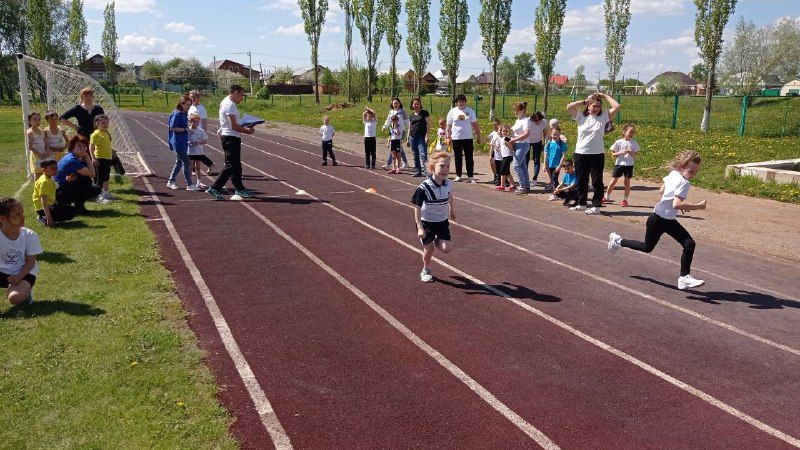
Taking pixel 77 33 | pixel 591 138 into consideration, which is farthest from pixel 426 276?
pixel 77 33

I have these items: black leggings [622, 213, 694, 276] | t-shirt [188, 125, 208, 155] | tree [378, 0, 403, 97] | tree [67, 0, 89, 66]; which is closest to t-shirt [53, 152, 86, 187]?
t-shirt [188, 125, 208, 155]

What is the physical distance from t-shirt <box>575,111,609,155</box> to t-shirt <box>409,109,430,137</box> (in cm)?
535

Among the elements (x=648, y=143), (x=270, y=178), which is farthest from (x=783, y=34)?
(x=270, y=178)

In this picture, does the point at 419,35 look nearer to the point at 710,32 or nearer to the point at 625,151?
the point at 710,32

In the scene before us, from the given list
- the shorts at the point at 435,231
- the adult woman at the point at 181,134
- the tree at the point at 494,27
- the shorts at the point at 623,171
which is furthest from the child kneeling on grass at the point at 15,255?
the tree at the point at 494,27

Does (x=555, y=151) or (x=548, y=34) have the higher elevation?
(x=548, y=34)

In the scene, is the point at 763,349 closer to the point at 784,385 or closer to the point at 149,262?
the point at 784,385

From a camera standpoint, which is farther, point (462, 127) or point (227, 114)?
point (462, 127)

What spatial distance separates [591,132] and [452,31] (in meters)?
34.8

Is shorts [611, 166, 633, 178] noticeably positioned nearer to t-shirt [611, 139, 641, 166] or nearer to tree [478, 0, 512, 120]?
t-shirt [611, 139, 641, 166]

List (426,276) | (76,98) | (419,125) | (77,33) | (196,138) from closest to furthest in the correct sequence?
(426,276) < (196,138) < (419,125) < (76,98) < (77,33)

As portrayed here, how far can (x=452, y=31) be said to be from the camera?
143ft

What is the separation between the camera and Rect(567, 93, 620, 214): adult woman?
1084 centimetres

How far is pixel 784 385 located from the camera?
503 centimetres
